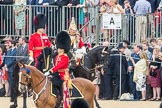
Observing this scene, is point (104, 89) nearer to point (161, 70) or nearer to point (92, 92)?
point (161, 70)

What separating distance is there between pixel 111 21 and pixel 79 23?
2.23 m

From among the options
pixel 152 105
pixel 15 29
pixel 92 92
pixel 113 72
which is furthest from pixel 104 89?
pixel 92 92

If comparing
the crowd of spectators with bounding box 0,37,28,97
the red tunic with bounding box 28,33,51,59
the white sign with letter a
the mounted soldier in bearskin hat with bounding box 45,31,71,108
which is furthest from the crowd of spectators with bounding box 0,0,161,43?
the mounted soldier in bearskin hat with bounding box 45,31,71,108

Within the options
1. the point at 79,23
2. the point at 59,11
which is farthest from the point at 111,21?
the point at 59,11

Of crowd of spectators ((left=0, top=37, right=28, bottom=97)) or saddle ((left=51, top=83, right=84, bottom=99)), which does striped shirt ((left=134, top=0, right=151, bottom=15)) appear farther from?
saddle ((left=51, top=83, right=84, bottom=99))

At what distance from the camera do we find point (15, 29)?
1216 inches

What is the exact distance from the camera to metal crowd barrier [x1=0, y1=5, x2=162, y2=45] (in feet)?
96.3

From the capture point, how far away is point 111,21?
1134 inches

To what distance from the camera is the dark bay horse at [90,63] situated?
939 inches

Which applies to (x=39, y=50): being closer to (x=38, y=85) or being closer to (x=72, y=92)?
(x=38, y=85)

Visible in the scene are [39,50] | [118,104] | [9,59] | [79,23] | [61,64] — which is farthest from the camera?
[79,23]

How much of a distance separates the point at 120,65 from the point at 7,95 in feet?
13.5

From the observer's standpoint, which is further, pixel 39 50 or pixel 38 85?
pixel 39 50

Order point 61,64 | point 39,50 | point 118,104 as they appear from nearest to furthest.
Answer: point 61,64 < point 39,50 < point 118,104
